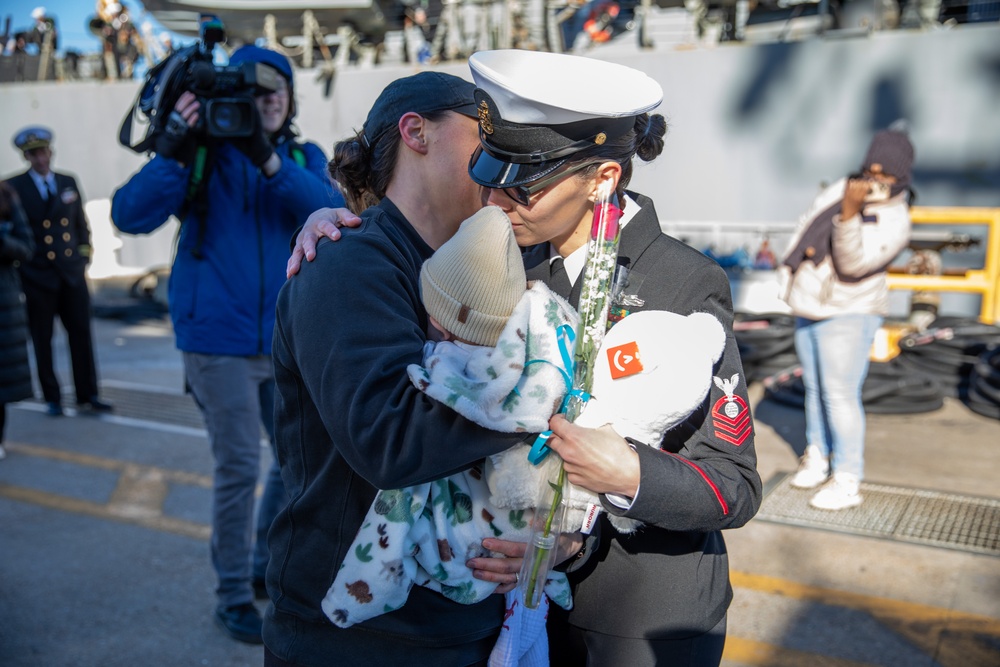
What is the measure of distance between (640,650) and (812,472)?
12.7ft

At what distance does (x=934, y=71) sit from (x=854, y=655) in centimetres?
1024

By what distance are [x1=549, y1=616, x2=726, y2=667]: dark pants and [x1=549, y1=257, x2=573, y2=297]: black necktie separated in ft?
2.49

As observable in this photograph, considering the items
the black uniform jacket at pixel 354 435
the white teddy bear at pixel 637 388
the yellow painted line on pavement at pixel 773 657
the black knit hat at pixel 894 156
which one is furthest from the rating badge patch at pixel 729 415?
the black knit hat at pixel 894 156

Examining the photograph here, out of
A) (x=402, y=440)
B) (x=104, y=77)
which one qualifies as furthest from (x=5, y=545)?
(x=104, y=77)

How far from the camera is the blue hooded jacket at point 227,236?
3.65 m

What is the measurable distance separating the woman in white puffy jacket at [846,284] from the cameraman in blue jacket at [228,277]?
2.89 meters

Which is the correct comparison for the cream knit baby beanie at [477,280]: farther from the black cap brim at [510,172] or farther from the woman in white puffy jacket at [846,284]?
the woman in white puffy jacket at [846,284]

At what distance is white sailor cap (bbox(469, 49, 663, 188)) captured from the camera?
1.65 meters

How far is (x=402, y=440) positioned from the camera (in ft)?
4.70

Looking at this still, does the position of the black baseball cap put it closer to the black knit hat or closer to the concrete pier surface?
the concrete pier surface

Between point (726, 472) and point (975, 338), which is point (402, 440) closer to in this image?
point (726, 472)

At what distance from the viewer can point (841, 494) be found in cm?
498

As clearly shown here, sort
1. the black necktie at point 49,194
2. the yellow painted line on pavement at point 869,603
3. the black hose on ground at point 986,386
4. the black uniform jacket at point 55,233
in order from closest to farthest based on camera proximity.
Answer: the yellow painted line on pavement at point 869,603
the black hose on ground at point 986,386
the black uniform jacket at point 55,233
the black necktie at point 49,194

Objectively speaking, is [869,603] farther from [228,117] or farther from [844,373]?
[228,117]
